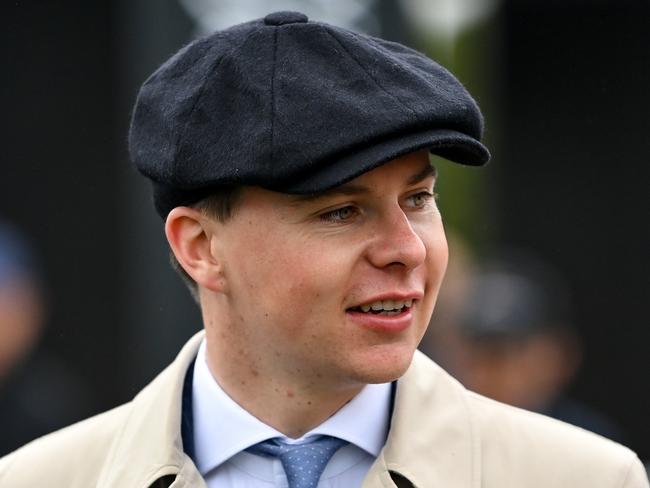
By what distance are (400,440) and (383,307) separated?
32 centimetres

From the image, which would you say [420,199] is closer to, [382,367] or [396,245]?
[396,245]

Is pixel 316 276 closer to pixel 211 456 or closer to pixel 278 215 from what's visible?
pixel 278 215

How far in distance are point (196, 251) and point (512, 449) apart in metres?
0.83

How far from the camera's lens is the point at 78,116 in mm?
8078

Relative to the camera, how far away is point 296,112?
3055 mm

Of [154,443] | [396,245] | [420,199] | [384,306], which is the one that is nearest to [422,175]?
[420,199]

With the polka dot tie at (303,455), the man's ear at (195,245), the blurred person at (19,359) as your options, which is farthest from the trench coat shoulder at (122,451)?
the blurred person at (19,359)

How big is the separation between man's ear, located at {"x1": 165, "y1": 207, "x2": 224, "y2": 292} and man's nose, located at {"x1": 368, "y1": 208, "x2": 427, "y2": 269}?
1.29 ft

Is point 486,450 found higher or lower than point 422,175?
lower

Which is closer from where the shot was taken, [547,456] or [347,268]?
[347,268]

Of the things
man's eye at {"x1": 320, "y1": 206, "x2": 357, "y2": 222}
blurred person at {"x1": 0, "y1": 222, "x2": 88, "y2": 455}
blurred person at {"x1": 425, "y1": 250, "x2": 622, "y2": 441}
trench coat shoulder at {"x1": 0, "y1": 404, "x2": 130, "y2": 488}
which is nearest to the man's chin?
man's eye at {"x1": 320, "y1": 206, "x2": 357, "y2": 222}

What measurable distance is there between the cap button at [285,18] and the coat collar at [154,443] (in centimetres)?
84

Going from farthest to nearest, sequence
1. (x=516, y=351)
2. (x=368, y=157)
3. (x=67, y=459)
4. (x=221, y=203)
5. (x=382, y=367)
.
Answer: (x=516, y=351)
(x=67, y=459)
(x=221, y=203)
(x=382, y=367)
(x=368, y=157)

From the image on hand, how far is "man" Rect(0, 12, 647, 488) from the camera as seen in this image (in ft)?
10.1
